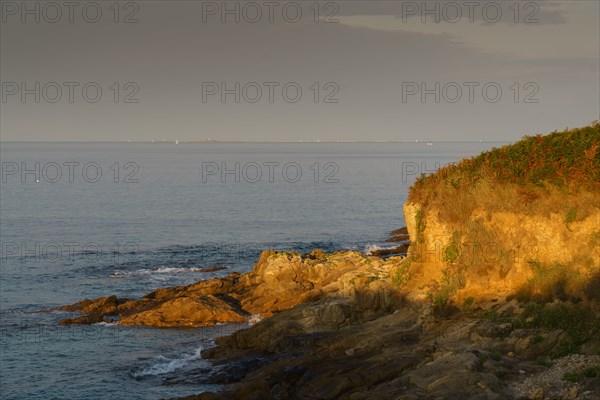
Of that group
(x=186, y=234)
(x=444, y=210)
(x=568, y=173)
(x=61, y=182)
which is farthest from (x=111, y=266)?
(x=61, y=182)

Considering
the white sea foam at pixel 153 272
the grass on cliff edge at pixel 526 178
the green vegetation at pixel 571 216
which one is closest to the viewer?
the green vegetation at pixel 571 216

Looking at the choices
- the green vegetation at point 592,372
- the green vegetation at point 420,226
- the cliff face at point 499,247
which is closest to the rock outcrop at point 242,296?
the green vegetation at point 420,226

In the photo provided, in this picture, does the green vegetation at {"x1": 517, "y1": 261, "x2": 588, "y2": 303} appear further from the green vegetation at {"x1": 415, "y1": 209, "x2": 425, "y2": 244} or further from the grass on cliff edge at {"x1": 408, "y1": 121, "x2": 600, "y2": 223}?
the green vegetation at {"x1": 415, "y1": 209, "x2": 425, "y2": 244}

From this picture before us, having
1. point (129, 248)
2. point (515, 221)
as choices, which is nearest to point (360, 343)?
point (515, 221)

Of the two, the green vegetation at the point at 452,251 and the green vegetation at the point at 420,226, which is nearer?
the green vegetation at the point at 452,251

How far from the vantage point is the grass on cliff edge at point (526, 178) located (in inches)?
1314

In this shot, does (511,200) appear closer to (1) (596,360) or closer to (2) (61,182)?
(1) (596,360)

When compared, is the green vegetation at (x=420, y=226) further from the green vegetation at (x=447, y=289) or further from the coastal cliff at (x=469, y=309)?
the green vegetation at (x=447, y=289)

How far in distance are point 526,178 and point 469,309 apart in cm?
690

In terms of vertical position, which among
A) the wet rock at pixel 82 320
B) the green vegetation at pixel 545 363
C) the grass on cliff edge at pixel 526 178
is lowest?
the wet rock at pixel 82 320

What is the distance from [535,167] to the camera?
35.4 meters

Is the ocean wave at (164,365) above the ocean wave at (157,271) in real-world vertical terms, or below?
below

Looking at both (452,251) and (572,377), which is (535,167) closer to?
(452,251)

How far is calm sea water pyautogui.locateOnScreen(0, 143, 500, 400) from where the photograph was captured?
137ft
